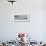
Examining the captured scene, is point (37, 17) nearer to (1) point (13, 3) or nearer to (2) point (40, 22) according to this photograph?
(2) point (40, 22)

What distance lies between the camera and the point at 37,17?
401 cm

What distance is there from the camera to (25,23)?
13.2ft

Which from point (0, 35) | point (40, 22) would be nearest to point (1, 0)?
point (0, 35)

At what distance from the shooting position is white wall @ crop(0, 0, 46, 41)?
399 cm

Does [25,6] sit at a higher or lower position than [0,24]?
higher

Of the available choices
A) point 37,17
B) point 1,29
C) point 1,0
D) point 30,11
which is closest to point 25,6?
point 30,11

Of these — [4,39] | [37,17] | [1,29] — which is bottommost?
[4,39]

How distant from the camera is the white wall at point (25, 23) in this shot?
157 inches

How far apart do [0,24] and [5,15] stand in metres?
0.31

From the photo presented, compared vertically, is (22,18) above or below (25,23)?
above

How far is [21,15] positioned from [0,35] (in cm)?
86

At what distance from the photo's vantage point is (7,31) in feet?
13.1

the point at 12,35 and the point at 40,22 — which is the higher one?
the point at 40,22

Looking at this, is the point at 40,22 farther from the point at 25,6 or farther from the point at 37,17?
the point at 25,6
